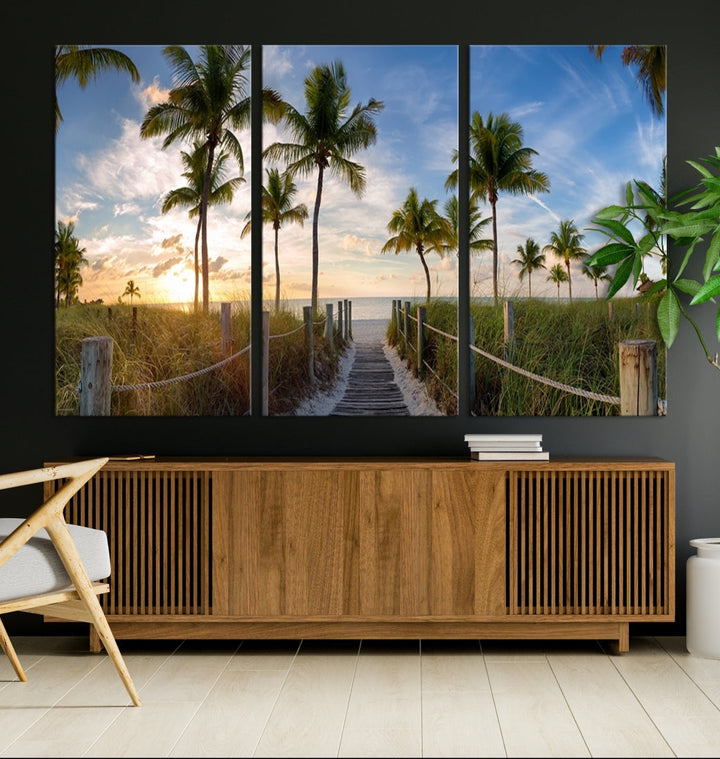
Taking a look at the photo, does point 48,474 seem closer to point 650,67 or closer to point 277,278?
point 277,278

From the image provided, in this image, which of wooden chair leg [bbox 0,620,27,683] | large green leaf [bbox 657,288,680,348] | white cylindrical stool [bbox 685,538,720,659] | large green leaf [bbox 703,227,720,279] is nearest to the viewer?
wooden chair leg [bbox 0,620,27,683]

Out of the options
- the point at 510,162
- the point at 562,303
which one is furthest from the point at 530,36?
the point at 562,303

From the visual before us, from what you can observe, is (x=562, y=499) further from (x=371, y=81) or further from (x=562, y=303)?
(x=371, y=81)

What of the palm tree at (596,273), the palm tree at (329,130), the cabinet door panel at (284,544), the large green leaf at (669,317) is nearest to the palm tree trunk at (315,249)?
the palm tree at (329,130)

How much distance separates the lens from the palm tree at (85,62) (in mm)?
3971

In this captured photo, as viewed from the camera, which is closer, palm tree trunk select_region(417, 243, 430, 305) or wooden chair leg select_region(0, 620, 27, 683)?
wooden chair leg select_region(0, 620, 27, 683)

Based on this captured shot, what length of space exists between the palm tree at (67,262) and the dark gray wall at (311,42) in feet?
0.16

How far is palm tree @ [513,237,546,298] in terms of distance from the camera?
395 centimetres

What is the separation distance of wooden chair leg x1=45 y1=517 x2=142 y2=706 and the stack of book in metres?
1.55

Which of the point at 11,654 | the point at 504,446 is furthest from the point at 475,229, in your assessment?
the point at 11,654

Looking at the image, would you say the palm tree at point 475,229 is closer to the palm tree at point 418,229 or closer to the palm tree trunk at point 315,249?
the palm tree at point 418,229

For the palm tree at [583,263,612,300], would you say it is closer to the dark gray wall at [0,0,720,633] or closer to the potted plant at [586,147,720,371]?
the potted plant at [586,147,720,371]

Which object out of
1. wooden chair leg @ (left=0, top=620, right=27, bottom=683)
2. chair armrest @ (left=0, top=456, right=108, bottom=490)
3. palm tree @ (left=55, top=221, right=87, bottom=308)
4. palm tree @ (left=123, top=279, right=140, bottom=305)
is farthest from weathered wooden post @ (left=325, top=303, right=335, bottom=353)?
wooden chair leg @ (left=0, top=620, right=27, bottom=683)

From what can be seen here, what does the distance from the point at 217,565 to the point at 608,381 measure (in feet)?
6.01
